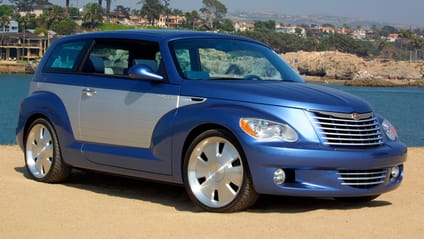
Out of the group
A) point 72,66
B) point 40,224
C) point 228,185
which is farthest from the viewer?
point 72,66

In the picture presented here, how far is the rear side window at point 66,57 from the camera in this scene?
9.50 metres

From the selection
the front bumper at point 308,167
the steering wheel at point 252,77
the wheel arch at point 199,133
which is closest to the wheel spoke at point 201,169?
the wheel arch at point 199,133

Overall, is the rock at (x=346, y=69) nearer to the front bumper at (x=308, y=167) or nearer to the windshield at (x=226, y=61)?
the windshield at (x=226, y=61)

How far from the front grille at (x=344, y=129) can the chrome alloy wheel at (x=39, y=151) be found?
309cm

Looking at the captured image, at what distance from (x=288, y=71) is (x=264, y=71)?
34 cm

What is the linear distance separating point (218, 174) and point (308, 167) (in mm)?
785

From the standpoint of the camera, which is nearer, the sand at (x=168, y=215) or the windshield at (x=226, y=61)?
the sand at (x=168, y=215)

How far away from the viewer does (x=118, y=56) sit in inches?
361

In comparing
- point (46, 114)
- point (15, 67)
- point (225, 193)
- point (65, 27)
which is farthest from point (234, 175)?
point (65, 27)

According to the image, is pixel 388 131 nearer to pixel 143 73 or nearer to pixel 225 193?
pixel 225 193

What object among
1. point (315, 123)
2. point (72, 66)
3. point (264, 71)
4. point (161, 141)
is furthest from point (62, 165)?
point (315, 123)

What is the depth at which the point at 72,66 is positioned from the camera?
9492 mm

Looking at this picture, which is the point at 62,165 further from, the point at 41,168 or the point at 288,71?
the point at 288,71

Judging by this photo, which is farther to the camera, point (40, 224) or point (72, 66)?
point (72, 66)
